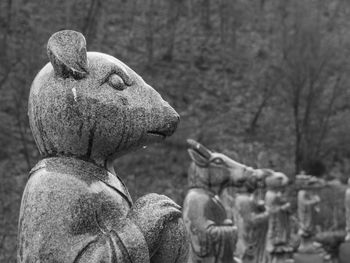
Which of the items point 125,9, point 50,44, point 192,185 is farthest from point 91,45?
point 50,44

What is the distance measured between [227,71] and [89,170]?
25569 millimetres

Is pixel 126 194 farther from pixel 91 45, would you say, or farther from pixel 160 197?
pixel 91 45

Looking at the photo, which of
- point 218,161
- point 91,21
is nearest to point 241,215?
point 218,161

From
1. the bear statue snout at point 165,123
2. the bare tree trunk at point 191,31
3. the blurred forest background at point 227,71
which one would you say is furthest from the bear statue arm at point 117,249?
the bare tree trunk at point 191,31

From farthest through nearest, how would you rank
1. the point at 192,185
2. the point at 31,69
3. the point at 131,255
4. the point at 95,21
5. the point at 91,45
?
1. the point at 95,21
2. the point at 91,45
3. the point at 31,69
4. the point at 192,185
5. the point at 131,255

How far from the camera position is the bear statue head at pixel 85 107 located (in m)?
3.31

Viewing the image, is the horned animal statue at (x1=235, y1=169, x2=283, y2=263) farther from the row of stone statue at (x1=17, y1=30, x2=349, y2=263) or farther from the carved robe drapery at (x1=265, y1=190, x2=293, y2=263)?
the row of stone statue at (x1=17, y1=30, x2=349, y2=263)

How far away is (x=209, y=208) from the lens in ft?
22.5

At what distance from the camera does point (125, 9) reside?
94.5ft

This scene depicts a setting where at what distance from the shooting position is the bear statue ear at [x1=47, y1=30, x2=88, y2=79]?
10.9 feet

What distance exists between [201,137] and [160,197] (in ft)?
62.8

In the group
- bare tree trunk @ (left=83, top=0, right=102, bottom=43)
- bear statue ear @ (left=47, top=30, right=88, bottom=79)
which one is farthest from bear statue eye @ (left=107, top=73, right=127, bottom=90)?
bare tree trunk @ (left=83, top=0, right=102, bottom=43)

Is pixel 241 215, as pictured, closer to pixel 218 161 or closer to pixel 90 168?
pixel 218 161

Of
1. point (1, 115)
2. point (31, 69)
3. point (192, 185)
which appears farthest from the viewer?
point (1, 115)
